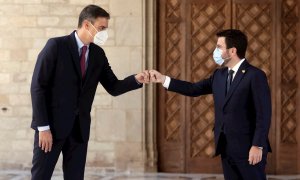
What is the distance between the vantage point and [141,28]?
6.41 metres

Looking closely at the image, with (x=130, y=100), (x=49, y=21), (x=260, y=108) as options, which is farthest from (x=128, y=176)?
(x=260, y=108)

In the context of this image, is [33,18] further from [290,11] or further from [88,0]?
[290,11]

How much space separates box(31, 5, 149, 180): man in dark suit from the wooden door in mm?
3068

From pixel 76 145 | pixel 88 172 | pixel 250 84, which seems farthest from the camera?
pixel 88 172

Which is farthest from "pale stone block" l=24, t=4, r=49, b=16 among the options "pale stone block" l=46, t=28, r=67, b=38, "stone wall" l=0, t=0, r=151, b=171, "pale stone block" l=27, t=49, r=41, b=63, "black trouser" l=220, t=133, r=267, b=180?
"black trouser" l=220, t=133, r=267, b=180

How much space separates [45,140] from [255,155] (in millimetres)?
1338

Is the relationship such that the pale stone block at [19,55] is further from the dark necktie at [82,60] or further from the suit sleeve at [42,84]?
the suit sleeve at [42,84]

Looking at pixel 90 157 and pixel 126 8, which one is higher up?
pixel 126 8

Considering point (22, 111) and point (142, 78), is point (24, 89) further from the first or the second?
point (142, 78)

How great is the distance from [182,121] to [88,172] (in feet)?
4.51

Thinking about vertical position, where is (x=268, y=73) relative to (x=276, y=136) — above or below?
above

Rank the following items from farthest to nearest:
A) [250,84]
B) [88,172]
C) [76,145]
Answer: [88,172], [76,145], [250,84]

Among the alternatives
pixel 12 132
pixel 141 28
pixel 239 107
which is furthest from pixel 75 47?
pixel 12 132

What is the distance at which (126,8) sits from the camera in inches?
253
